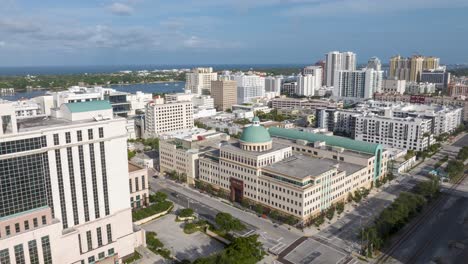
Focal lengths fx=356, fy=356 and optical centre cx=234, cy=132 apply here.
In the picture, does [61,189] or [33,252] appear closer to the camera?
[33,252]

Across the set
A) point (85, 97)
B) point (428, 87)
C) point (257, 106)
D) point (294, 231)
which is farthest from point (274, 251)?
point (428, 87)

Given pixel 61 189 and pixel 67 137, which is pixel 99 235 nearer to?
pixel 61 189

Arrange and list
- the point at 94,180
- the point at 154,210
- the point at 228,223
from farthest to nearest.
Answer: the point at 154,210 < the point at 228,223 < the point at 94,180

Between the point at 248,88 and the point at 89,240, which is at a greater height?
the point at 248,88

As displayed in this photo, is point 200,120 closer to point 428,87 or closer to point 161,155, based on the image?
point 161,155

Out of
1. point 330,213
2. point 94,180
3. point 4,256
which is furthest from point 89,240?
point 330,213

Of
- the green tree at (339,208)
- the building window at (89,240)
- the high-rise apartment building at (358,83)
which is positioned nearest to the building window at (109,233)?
the building window at (89,240)
